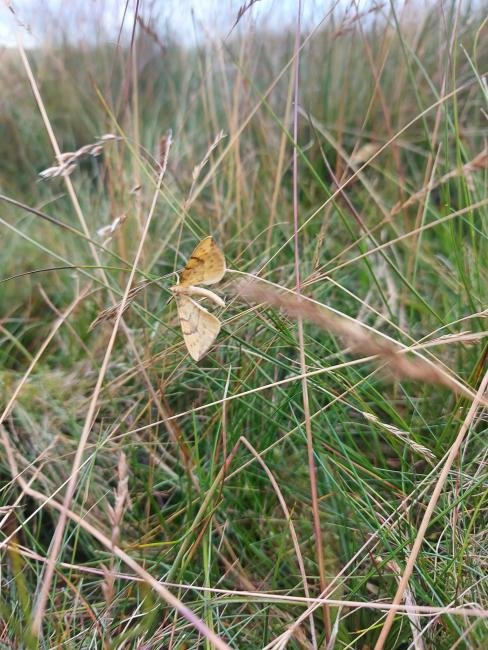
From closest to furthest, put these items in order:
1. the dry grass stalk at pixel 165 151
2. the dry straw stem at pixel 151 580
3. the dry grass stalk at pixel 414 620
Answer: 1. the dry straw stem at pixel 151 580
2. the dry grass stalk at pixel 414 620
3. the dry grass stalk at pixel 165 151

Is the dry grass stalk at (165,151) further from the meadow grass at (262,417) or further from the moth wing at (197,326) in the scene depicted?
the moth wing at (197,326)

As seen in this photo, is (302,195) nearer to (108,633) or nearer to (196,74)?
(196,74)

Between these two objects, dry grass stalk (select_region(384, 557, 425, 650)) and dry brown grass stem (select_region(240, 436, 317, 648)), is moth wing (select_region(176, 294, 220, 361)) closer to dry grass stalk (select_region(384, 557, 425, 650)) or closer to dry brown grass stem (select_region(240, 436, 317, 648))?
dry brown grass stem (select_region(240, 436, 317, 648))

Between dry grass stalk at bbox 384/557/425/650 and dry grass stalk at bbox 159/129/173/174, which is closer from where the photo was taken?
dry grass stalk at bbox 384/557/425/650

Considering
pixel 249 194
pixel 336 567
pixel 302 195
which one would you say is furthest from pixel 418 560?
pixel 302 195

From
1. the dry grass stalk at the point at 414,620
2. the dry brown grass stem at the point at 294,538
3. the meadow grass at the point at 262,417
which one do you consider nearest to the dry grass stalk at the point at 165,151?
the meadow grass at the point at 262,417

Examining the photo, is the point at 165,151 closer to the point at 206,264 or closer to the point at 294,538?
the point at 206,264

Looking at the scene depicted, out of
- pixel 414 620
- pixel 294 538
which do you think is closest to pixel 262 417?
pixel 294 538

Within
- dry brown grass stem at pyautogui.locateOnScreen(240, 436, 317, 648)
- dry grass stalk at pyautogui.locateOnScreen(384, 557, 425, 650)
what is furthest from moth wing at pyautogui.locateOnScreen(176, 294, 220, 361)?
dry grass stalk at pyautogui.locateOnScreen(384, 557, 425, 650)

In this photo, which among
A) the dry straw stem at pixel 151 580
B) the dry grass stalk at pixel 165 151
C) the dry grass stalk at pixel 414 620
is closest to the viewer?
the dry straw stem at pixel 151 580
